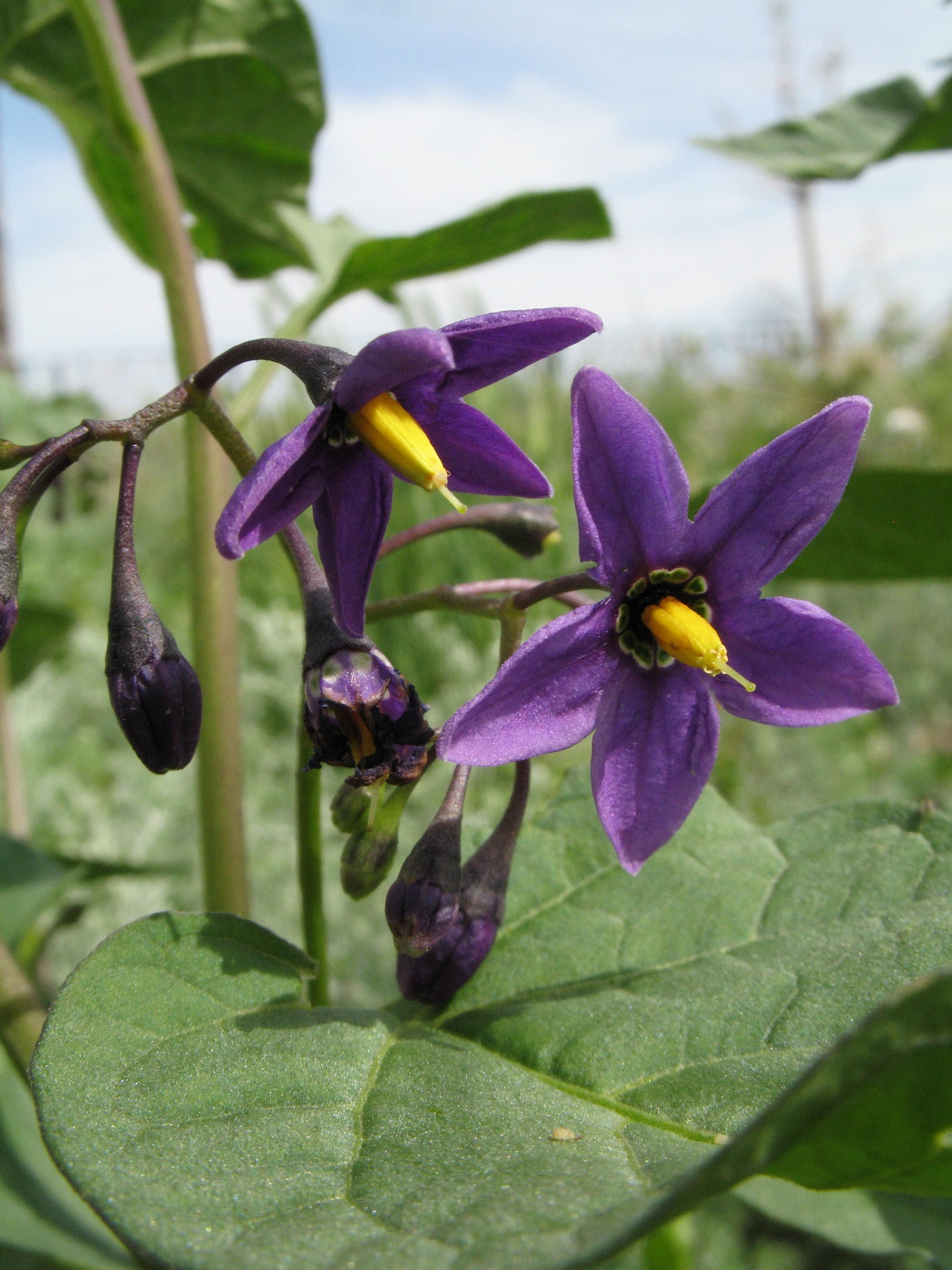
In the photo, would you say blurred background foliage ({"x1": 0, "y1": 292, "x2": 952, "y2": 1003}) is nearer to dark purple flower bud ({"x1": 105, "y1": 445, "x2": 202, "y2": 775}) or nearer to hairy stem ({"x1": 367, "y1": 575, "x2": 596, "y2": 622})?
hairy stem ({"x1": 367, "y1": 575, "x2": 596, "y2": 622})

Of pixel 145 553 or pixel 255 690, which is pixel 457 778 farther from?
pixel 145 553

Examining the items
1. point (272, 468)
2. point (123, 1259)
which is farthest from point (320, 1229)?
point (123, 1259)

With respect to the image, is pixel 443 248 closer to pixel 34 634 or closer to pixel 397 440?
pixel 397 440

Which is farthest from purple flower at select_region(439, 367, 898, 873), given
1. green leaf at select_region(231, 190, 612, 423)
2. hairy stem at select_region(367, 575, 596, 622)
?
green leaf at select_region(231, 190, 612, 423)

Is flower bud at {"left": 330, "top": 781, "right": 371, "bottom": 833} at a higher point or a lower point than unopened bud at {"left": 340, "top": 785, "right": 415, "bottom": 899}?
higher

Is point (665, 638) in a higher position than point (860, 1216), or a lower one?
higher

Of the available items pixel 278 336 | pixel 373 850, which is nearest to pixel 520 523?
pixel 373 850
